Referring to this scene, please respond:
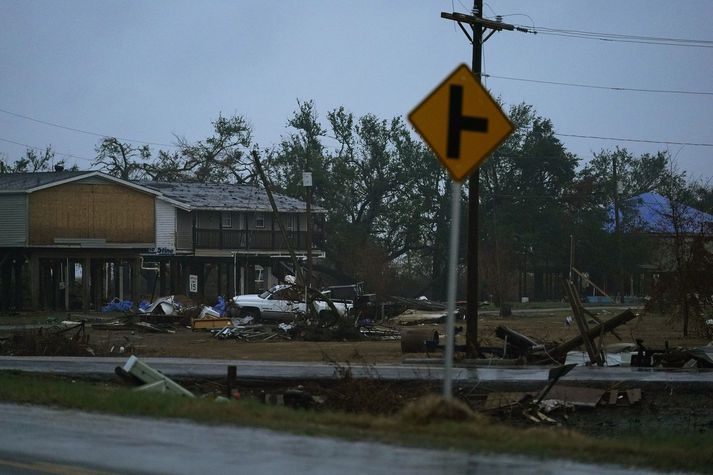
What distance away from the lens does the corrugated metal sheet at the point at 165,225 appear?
68.5 meters

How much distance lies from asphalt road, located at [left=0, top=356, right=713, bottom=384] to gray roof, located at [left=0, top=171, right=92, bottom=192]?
3816 centimetres

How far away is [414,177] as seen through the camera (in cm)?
8800

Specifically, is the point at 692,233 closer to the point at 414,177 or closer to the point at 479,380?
the point at 479,380

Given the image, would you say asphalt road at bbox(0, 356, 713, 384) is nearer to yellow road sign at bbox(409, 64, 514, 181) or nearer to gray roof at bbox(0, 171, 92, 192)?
yellow road sign at bbox(409, 64, 514, 181)

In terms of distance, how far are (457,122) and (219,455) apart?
408 cm

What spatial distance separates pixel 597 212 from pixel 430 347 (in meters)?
60.3

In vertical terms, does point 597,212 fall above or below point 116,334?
above

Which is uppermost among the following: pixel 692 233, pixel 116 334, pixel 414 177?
pixel 414 177

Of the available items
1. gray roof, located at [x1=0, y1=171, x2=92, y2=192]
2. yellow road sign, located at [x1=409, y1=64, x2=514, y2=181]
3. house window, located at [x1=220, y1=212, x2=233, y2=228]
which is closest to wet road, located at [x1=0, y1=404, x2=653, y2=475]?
yellow road sign, located at [x1=409, y1=64, x2=514, y2=181]

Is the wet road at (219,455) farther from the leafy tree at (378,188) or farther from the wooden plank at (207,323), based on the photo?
the leafy tree at (378,188)

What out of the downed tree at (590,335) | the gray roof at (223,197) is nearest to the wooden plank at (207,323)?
the downed tree at (590,335)

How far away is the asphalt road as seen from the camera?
20.4 metres

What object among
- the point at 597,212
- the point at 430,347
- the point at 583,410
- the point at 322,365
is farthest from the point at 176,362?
the point at 597,212

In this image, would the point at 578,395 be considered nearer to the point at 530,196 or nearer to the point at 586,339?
the point at 586,339
